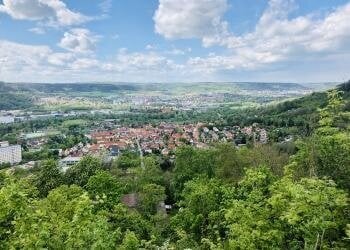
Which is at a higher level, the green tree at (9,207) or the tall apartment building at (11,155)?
the green tree at (9,207)

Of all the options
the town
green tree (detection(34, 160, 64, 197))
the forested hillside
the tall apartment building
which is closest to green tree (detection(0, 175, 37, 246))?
the forested hillside

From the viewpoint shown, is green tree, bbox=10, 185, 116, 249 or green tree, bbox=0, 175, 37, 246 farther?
green tree, bbox=0, 175, 37, 246

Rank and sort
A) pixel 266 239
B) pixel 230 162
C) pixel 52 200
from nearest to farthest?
pixel 266 239, pixel 52 200, pixel 230 162

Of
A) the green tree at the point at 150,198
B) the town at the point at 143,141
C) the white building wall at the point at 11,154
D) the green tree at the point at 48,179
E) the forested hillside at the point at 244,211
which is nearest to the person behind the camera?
Answer: the forested hillside at the point at 244,211

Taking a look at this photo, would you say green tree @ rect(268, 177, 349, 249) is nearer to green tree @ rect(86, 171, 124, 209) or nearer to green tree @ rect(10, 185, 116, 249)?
green tree @ rect(10, 185, 116, 249)

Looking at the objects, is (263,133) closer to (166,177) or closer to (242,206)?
(166,177)

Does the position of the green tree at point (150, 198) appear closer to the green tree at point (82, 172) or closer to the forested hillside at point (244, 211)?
the forested hillside at point (244, 211)

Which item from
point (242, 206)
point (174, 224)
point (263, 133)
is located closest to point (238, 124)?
point (263, 133)

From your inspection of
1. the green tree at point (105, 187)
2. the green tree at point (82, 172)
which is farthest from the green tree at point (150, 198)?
the green tree at point (82, 172)

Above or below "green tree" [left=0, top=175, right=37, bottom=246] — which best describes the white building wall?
below

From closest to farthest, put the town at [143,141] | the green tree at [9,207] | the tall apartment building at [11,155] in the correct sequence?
the green tree at [9,207] < the town at [143,141] < the tall apartment building at [11,155]

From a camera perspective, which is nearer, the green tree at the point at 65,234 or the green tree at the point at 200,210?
the green tree at the point at 65,234
